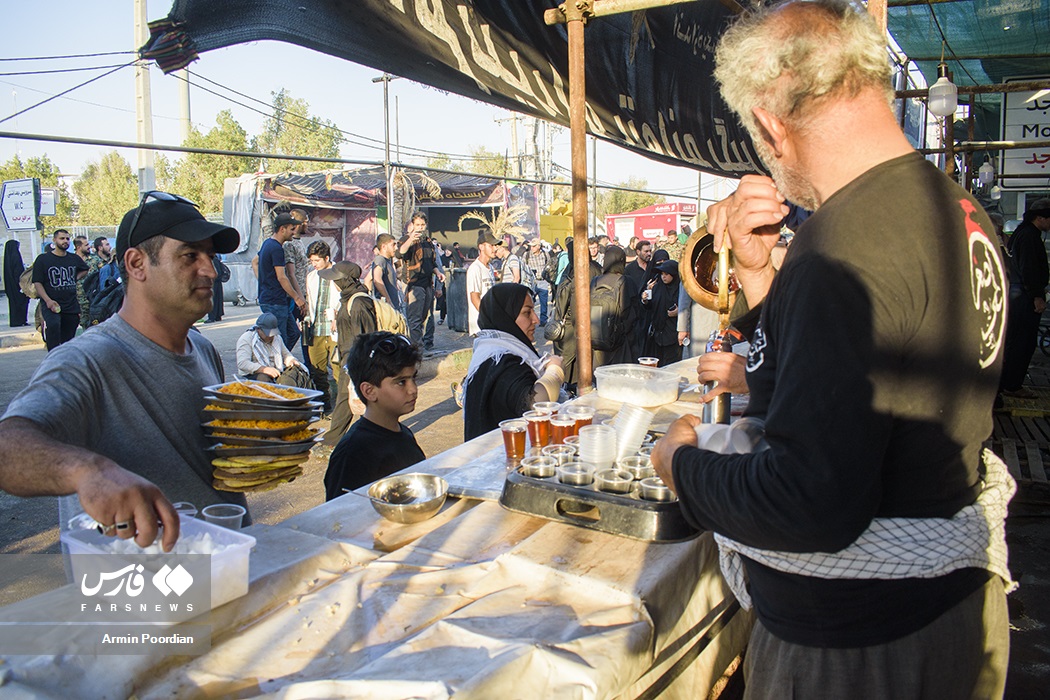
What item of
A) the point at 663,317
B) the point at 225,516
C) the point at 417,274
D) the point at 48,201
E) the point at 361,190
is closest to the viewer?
the point at 225,516

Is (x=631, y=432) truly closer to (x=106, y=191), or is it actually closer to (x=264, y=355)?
(x=264, y=355)

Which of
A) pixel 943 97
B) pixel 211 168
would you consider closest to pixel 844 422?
pixel 943 97

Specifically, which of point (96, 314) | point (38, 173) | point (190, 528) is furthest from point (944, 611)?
point (38, 173)

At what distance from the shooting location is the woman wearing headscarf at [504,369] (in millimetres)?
3445

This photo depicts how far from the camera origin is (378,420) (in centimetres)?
310

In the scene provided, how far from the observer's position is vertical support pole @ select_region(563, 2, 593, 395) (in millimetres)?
3291

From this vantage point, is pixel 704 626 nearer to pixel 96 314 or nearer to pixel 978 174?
pixel 96 314

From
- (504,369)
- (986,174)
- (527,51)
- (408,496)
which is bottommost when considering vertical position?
(408,496)

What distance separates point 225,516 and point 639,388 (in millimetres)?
1962

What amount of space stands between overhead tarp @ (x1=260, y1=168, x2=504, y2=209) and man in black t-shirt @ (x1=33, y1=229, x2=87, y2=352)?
8939 mm

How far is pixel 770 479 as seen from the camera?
1.09m

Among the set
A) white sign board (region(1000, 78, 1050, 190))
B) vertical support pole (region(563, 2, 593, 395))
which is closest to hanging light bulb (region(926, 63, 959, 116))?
white sign board (region(1000, 78, 1050, 190))

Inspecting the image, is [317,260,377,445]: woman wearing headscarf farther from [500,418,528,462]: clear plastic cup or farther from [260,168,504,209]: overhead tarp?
[260,168,504,209]: overhead tarp

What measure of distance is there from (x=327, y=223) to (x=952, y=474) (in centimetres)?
2107
